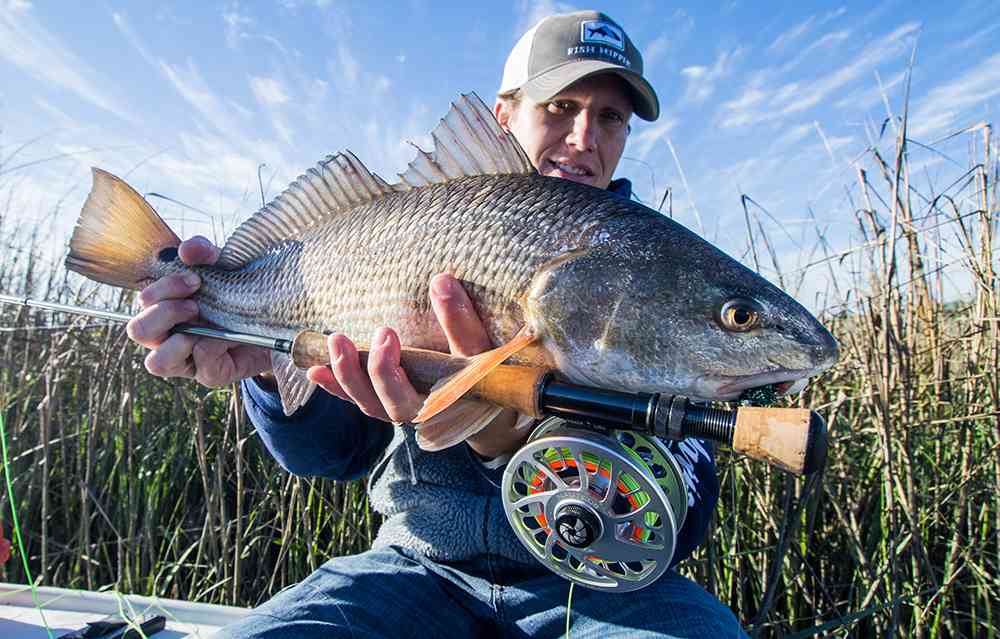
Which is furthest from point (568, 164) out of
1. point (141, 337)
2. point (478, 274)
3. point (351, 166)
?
point (141, 337)

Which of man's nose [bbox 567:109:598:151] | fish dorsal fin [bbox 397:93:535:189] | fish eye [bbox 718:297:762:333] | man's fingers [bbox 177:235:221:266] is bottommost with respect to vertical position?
fish eye [bbox 718:297:762:333]

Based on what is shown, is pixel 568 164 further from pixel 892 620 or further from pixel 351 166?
pixel 892 620

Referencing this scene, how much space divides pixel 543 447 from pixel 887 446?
5.93 feet

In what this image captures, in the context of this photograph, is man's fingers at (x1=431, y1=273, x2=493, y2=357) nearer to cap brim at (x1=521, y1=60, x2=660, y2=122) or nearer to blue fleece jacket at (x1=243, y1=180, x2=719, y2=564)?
blue fleece jacket at (x1=243, y1=180, x2=719, y2=564)

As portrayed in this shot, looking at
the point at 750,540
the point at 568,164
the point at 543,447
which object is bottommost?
the point at 750,540

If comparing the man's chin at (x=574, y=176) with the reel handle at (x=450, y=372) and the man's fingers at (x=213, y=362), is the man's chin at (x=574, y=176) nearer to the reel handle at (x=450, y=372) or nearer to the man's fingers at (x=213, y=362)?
the reel handle at (x=450, y=372)

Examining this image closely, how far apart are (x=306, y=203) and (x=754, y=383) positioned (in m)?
1.58

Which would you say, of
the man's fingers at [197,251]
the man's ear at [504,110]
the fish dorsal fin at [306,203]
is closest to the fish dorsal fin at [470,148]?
the fish dorsal fin at [306,203]

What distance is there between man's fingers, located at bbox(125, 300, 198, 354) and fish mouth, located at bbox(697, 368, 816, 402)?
1.75 metres

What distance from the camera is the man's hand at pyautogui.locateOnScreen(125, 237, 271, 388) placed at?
224cm

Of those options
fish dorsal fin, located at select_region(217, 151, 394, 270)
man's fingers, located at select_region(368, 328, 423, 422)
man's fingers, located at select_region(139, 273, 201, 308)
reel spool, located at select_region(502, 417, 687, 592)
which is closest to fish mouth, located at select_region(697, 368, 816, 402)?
reel spool, located at select_region(502, 417, 687, 592)

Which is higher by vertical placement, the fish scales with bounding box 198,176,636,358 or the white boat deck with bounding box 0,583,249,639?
the fish scales with bounding box 198,176,636,358

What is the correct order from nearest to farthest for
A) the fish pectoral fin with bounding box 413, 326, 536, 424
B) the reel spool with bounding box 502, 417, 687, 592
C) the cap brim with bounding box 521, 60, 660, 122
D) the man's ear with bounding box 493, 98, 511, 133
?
the fish pectoral fin with bounding box 413, 326, 536, 424
the reel spool with bounding box 502, 417, 687, 592
the cap brim with bounding box 521, 60, 660, 122
the man's ear with bounding box 493, 98, 511, 133

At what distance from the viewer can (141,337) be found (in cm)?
221
